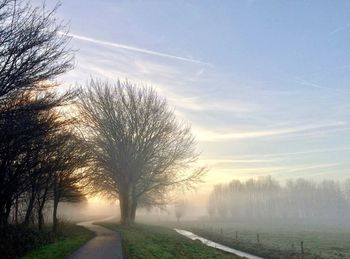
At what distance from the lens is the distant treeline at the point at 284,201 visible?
154875 mm

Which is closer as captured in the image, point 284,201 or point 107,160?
point 107,160

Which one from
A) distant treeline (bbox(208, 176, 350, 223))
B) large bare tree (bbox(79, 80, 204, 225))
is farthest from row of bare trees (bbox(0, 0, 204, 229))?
distant treeline (bbox(208, 176, 350, 223))

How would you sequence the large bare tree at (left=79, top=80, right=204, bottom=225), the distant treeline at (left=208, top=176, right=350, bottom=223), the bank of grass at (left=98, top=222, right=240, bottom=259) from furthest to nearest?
the distant treeline at (left=208, top=176, right=350, bottom=223), the large bare tree at (left=79, top=80, right=204, bottom=225), the bank of grass at (left=98, top=222, right=240, bottom=259)

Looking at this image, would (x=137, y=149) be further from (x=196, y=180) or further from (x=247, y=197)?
(x=247, y=197)

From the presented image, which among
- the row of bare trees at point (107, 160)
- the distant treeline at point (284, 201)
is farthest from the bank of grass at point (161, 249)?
the distant treeline at point (284, 201)

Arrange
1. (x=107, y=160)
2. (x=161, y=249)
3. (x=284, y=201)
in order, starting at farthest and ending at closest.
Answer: (x=284, y=201) → (x=107, y=160) → (x=161, y=249)

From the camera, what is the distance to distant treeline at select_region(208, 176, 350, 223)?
155 m

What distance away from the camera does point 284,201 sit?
17288 centimetres

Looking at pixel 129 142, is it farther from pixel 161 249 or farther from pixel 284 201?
pixel 284 201

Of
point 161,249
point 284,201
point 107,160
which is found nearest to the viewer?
point 161,249

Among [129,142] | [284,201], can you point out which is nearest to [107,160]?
[129,142]

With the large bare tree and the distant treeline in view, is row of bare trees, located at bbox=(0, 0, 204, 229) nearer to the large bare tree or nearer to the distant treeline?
the large bare tree

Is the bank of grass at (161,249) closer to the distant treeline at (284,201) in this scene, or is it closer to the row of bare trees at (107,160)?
the row of bare trees at (107,160)

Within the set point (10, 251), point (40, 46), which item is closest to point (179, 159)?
point (10, 251)
